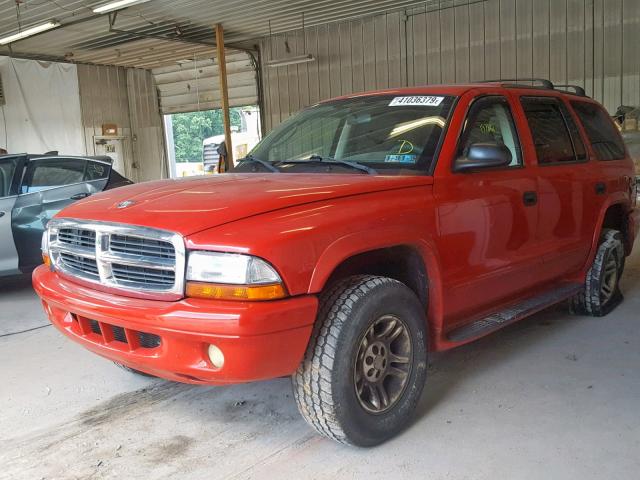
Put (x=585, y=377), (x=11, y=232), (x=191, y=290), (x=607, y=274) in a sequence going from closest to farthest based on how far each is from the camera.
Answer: (x=191, y=290), (x=585, y=377), (x=607, y=274), (x=11, y=232)

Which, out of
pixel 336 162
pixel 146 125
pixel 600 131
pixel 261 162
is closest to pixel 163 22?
pixel 146 125

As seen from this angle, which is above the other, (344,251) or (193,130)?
(193,130)

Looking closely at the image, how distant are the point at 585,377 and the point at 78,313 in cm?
270

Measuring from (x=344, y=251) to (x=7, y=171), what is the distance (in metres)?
4.70

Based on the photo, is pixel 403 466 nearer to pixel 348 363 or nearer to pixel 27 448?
pixel 348 363

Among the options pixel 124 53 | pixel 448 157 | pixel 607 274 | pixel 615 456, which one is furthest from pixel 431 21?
pixel 615 456

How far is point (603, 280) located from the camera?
4418 millimetres

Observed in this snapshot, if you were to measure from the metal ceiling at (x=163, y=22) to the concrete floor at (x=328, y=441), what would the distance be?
9.57 m

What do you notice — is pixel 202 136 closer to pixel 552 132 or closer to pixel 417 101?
pixel 552 132

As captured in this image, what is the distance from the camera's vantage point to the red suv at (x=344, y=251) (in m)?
2.25

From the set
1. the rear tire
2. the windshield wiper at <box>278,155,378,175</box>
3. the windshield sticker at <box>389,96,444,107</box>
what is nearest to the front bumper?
the windshield wiper at <box>278,155,378,175</box>

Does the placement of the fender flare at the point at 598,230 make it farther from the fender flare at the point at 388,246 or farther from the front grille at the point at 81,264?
the front grille at the point at 81,264

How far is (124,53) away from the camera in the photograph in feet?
53.2

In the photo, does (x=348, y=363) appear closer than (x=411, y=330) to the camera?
Yes
